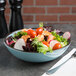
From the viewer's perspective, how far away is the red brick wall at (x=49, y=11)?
8.93 feet

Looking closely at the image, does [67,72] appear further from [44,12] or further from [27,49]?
[44,12]

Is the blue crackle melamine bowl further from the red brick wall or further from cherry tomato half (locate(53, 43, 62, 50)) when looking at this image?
the red brick wall

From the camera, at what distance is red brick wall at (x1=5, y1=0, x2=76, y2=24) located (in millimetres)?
2721

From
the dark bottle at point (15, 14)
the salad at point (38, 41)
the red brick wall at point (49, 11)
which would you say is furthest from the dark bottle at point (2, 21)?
the red brick wall at point (49, 11)

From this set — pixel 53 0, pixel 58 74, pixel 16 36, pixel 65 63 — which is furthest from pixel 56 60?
pixel 53 0

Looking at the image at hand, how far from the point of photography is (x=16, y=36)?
4.62ft

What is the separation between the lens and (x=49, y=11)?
109 inches

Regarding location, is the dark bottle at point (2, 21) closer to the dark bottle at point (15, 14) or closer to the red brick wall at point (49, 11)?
the dark bottle at point (15, 14)

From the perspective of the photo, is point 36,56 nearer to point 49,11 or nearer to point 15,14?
point 15,14

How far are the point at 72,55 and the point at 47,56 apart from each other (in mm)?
201

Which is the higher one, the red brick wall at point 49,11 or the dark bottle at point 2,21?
the dark bottle at point 2,21

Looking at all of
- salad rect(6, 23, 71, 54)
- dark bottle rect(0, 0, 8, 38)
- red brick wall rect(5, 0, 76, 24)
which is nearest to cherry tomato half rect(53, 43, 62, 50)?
salad rect(6, 23, 71, 54)

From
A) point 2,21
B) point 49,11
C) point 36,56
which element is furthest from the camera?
point 49,11

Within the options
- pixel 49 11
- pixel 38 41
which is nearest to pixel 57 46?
pixel 38 41
